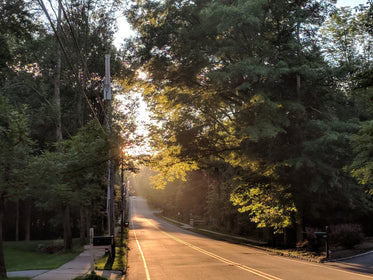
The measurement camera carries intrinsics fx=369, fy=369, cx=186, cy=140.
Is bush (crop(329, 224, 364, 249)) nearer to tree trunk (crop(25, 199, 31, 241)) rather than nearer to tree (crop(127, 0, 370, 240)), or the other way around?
tree (crop(127, 0, 370, 240))

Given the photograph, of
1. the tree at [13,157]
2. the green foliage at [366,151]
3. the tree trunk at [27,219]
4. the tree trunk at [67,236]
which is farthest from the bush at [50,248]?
the green foliage at [366,151]

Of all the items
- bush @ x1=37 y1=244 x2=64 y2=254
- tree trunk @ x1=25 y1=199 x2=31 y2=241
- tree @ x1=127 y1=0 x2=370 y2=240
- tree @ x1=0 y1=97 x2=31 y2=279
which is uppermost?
tree @ x1=127 y1=0 x2=370 y2=240

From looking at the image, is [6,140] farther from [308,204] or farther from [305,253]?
[308,204]

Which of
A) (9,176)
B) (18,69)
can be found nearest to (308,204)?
(9,176)

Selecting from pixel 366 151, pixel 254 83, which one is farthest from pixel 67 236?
pixel 366 151

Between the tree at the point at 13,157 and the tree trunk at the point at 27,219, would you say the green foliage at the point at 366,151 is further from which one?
the tree trunk at the point at 27,219

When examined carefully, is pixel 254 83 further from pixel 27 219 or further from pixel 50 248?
pixel 27 219

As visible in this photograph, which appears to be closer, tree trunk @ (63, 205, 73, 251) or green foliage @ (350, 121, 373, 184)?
green foliage @ (350, 121, 373, 184)

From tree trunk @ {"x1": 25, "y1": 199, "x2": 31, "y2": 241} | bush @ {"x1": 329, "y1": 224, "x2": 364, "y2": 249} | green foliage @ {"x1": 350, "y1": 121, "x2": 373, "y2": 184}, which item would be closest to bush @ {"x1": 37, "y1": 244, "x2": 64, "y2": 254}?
tree trunk @ {"x1": 25, "y1": 199, "x2": 31, "y2": 241}

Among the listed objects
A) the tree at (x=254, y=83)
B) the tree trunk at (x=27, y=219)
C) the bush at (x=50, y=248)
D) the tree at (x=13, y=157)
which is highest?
the tree at (x=254, y=83)

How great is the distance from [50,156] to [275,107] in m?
10.4

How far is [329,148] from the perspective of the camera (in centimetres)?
1831

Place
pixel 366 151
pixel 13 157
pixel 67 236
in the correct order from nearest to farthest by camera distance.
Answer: pixel 13 157, pixel 366 151, pixel 67 236

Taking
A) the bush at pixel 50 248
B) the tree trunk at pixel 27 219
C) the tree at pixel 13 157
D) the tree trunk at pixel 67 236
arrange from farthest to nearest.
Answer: the tree trunk at pixel 27 219
the bush at pixel 50 248
the tree trunk at pixel 67 236
the tree at pixel 13 157
